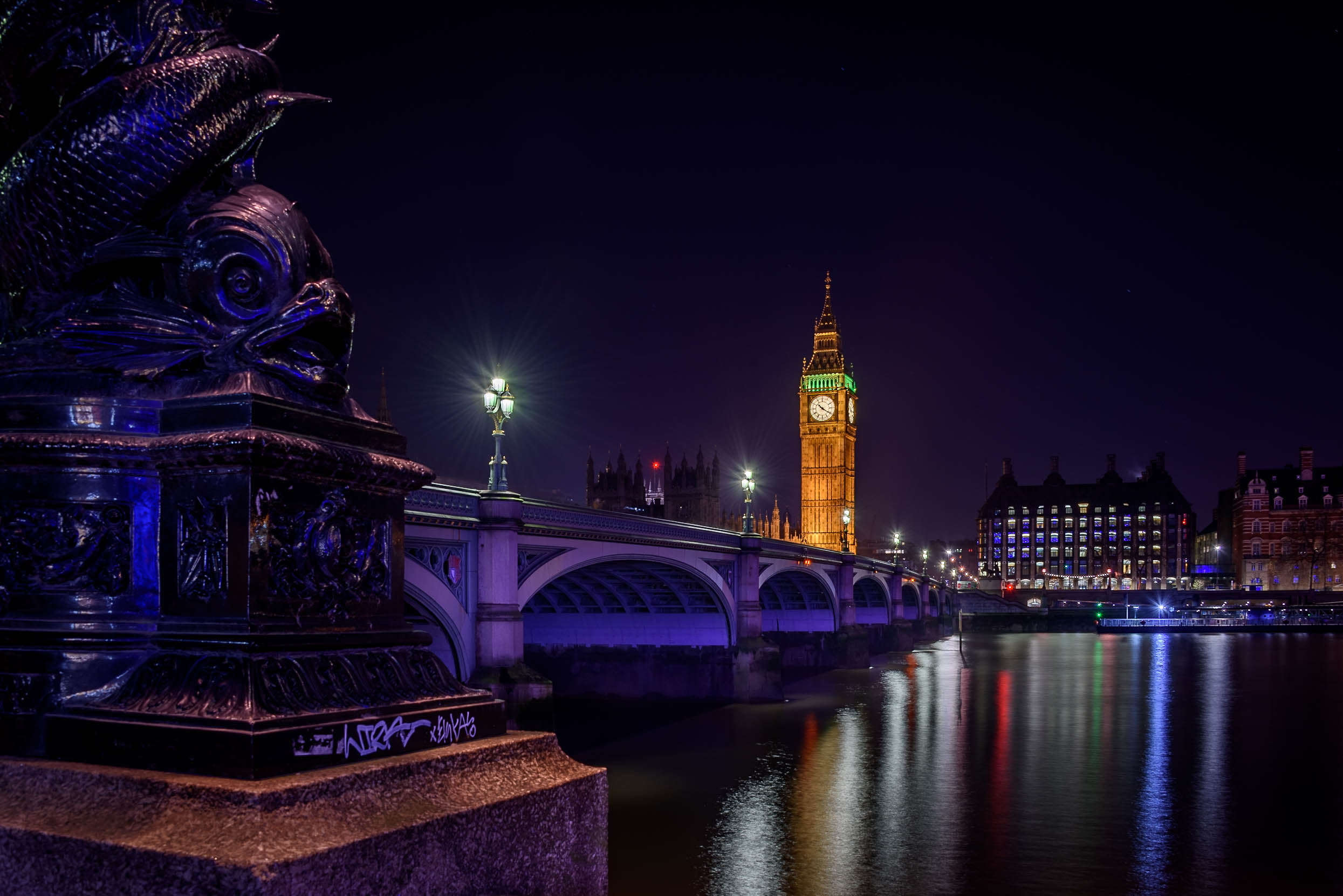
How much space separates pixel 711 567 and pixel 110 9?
37104 millimetres

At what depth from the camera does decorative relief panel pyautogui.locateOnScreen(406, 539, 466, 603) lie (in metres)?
23.8

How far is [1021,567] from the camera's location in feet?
579

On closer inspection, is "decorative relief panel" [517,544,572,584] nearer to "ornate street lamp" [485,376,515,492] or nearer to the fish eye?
"ornate street lamp" [485,376,515,492]

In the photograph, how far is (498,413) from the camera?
80.4 feet

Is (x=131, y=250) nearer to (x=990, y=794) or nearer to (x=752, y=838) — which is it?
(x=752, y=838)

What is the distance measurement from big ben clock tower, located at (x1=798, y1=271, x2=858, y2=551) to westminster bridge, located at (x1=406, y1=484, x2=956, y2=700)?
2647 inches

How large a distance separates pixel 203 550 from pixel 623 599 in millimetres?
39346

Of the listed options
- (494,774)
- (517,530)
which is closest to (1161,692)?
(517,530)

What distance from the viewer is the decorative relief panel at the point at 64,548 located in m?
3.83

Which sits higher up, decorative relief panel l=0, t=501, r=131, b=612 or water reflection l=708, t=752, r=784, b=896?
decorative relief panel l=0, t=501, r=131, b=612

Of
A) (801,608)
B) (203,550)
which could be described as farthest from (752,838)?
(801,608)

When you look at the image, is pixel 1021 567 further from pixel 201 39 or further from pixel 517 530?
pixel 201 39

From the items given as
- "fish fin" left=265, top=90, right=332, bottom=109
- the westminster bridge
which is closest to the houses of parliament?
the westminster bridge

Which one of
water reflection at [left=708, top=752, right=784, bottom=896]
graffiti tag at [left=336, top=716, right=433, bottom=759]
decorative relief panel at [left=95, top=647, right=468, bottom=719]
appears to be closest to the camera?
decorative relief panel at [left=95, top=647, right=468, bottom=719]
